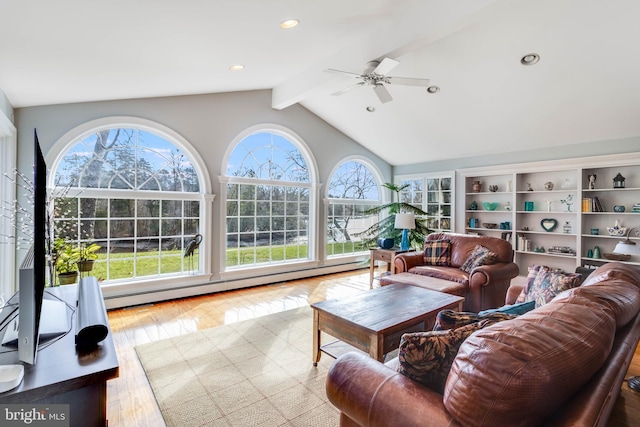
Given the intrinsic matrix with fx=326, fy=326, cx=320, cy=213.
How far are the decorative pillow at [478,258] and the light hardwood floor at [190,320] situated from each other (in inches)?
57.8

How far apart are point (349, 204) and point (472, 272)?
3.17 m

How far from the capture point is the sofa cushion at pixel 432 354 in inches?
48.3

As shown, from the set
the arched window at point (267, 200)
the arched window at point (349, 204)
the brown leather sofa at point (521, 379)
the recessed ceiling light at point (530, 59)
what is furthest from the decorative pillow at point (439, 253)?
the brown leather sofa at point (521, 379)

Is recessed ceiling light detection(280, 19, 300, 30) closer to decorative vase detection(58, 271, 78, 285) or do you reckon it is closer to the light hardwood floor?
the light hardwood floor

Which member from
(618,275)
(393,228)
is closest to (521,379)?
(618,275)

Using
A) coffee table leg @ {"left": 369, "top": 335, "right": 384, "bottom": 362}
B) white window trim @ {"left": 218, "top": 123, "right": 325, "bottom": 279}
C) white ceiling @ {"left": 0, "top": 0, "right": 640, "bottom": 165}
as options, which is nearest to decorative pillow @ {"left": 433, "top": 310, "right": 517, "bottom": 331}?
Result: coffee table leg @ {"left": 369, "top": 335, "right": 384, "bottom": 362}

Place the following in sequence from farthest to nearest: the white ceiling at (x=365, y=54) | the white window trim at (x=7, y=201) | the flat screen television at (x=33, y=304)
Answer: the white window trim at (x=7, y=201) → the white ceiling at (x=365, y=54) → the flat screen television at (x=33, y=304)

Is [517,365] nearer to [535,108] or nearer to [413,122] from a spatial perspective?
[535,108]

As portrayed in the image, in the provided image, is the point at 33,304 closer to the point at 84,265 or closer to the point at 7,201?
the point at 84,265

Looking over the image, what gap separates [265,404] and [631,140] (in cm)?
549

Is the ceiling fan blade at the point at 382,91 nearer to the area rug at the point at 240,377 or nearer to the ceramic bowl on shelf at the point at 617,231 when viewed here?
the area rug at the point at 240,377

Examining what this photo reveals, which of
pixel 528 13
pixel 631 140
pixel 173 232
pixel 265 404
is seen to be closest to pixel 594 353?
pixel 265 404

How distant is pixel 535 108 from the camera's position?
430 centimetres

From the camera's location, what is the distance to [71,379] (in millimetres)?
1038
